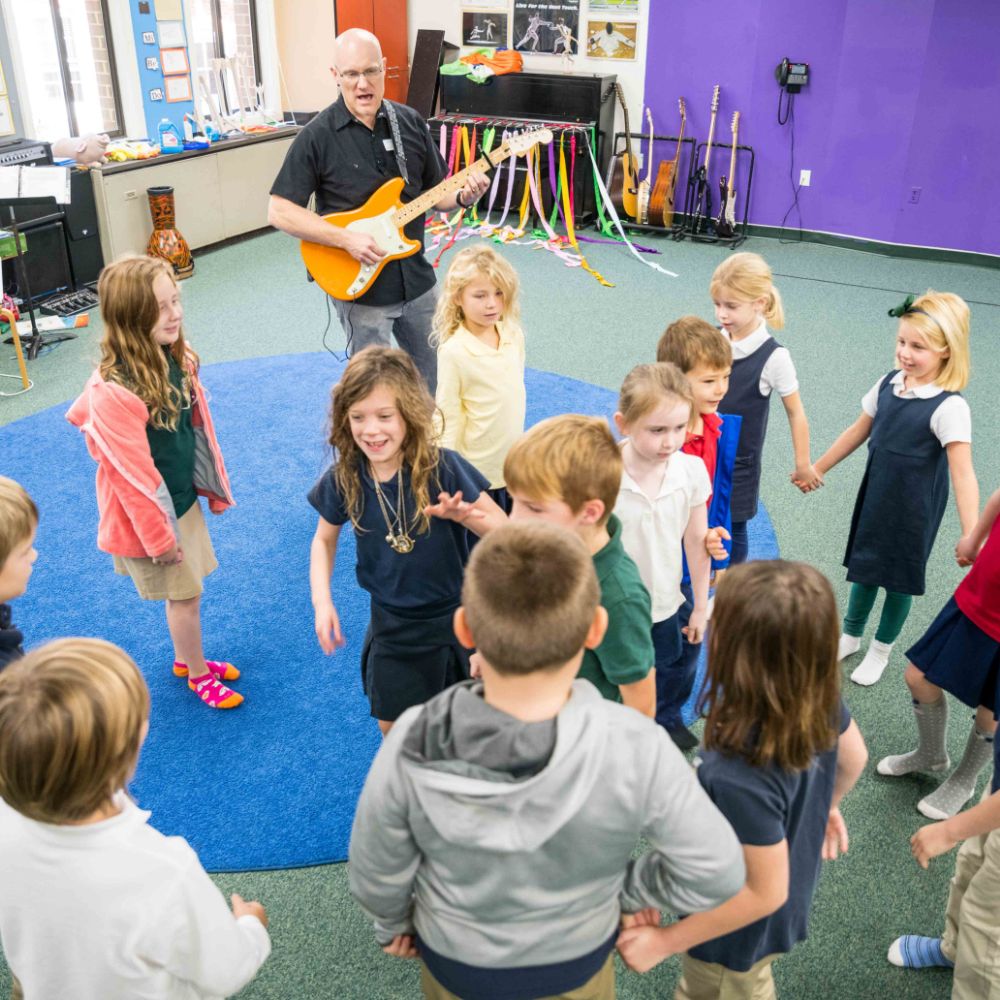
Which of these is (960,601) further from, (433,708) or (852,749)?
(433,708)

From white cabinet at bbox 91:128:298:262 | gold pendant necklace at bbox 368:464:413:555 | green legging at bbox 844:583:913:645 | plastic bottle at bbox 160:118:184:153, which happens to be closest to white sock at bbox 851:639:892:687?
green legging at bbox 844:583:913:645

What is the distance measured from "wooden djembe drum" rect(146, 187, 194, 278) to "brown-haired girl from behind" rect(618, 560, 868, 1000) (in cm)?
613

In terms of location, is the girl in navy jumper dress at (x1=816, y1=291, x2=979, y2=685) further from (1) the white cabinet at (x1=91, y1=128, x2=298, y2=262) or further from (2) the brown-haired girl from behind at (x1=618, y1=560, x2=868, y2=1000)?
(1) the white cabinet at (x1=91, y1=128, x2=298, y2=262)

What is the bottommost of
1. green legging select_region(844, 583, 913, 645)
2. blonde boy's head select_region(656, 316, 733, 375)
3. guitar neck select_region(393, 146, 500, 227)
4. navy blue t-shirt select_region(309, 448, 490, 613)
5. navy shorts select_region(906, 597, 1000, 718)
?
green legging select_region(844, 583, 913, 645)

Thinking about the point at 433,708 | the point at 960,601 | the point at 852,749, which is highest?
the point at 433,708

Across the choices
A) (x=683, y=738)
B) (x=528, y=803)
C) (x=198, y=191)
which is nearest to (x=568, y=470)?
(x=528, y=803)

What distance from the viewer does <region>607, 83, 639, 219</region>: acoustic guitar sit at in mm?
7961

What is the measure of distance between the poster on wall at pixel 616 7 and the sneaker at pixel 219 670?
22.7ft

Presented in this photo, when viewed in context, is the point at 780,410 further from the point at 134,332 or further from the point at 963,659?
the point at 134,332

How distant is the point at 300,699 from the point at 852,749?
179 cm

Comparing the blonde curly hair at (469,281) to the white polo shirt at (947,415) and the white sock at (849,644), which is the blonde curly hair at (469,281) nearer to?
the white polo shirt at (947,415)

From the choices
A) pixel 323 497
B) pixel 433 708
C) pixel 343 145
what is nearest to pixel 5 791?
pixel 433 708

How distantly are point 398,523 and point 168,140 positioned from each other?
6.01 meters

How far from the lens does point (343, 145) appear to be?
3729 mm
